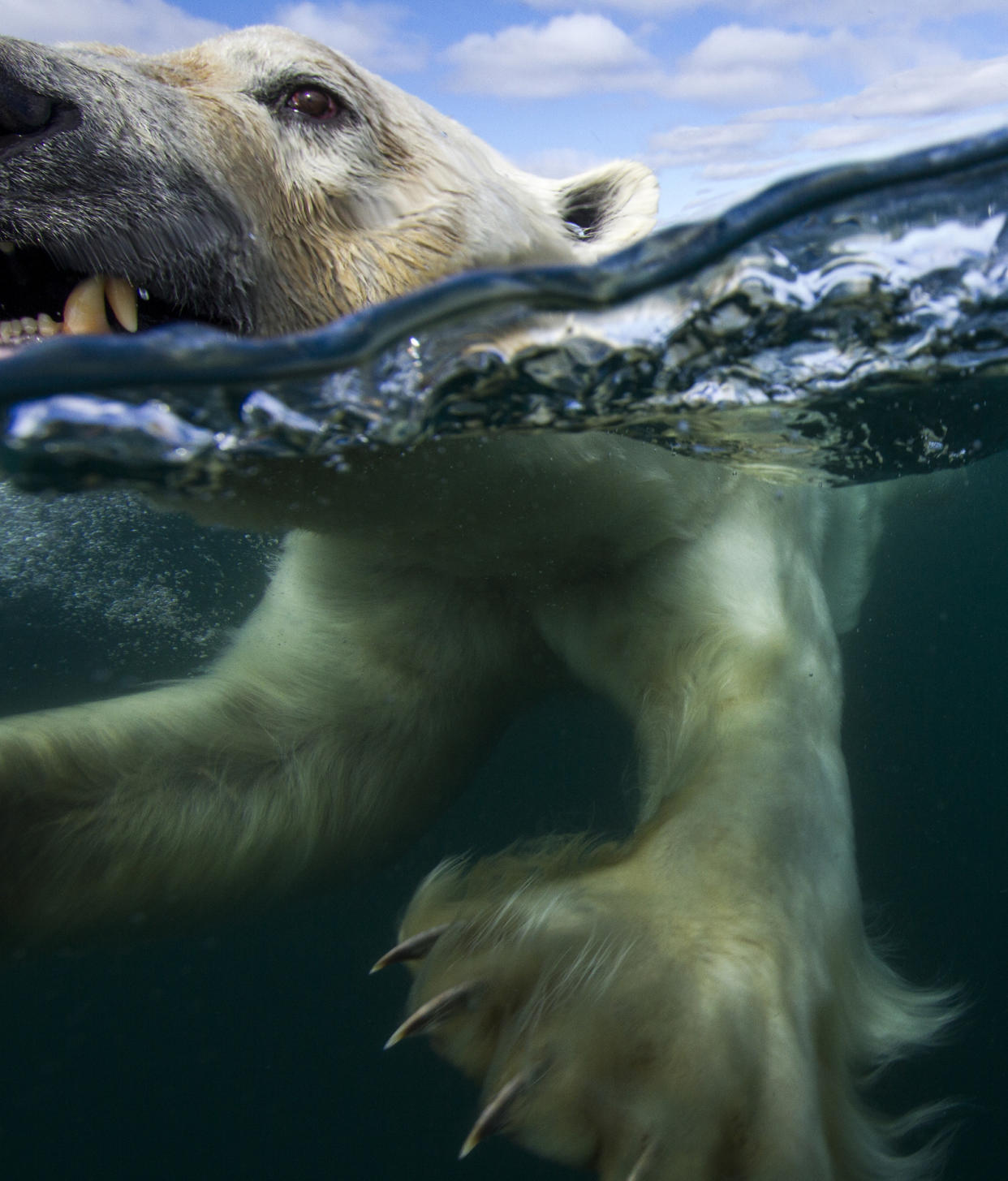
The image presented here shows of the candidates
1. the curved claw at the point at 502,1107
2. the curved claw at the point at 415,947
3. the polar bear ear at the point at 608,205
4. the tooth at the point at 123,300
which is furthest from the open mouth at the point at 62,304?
the curved claw at the point at 502,1107

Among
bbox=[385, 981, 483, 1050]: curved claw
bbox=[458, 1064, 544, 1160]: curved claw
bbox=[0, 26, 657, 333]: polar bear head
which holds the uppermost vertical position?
bbox=[0, 26, 657, 333]: polar bear head

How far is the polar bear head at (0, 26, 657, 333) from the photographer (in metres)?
1.14

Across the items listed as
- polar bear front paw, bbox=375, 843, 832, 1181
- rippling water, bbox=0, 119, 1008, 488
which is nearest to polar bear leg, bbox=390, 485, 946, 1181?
polar bear front paw, bbox=375, 843, 832, 1181

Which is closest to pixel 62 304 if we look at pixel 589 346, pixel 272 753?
pixel 589 346

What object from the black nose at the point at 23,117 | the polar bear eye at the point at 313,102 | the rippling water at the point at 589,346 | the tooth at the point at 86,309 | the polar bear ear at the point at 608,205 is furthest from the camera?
the polar bear ear at the point at 608,205

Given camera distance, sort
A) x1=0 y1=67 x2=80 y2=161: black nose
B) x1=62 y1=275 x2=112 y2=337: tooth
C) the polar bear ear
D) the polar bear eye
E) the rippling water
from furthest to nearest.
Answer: the polar bear ear, the polar bear eye, the rippling water, x1=62 y1=275 x2=112 y2=337: tooth, x1=0 y1=67 x2=80 y2=161: black nose

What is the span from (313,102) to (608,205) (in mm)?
822

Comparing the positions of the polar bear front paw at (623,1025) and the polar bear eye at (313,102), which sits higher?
the polar bear eye at (313,102)

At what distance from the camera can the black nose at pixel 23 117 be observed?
Result: 1.09 metres

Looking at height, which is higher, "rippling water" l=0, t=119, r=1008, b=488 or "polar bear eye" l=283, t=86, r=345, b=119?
"polar bear eye" l=283, t=86, r=345, b=119

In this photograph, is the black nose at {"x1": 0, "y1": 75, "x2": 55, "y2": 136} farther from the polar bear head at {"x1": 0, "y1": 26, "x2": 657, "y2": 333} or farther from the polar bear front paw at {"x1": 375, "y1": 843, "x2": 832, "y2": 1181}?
the polar bear front paw at {"x1": 375, "y1": 843, "x2": 832, "y2": 1181}

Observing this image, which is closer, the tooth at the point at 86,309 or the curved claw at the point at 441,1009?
the tooth at the point at 86,309

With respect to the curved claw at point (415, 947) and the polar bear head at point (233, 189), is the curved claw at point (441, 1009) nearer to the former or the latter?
the curved claw at point (415, 947)

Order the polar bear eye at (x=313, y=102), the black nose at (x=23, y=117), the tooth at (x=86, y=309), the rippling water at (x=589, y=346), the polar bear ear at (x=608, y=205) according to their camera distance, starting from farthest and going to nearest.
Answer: the polar bear ear at (x=608, y=205), the polar bear eye at (x=313, y=102), the rippling water at (x=589, y=346), the tooth at (x=86, y=309), the black nose at (x=23, y=117)
